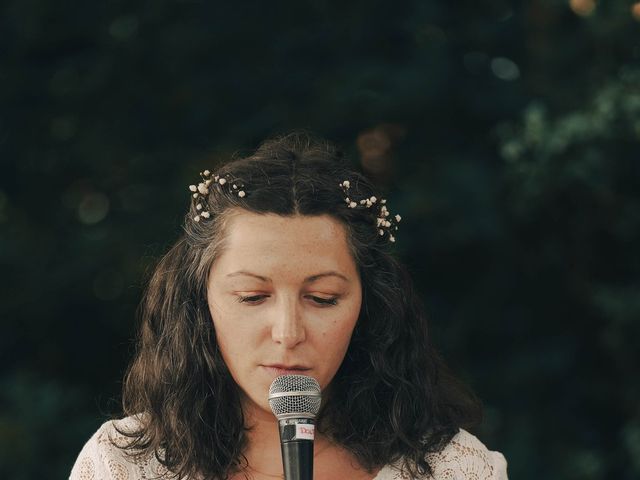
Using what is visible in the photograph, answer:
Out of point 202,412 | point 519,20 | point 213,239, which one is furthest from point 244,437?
point 519,20

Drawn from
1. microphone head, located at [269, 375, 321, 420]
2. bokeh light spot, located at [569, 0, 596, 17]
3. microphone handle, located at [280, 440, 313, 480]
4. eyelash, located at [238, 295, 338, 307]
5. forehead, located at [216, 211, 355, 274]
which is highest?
bokeh light spot, located at [569, 0, 596, 17]

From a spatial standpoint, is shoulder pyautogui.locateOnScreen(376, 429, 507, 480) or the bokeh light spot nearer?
shoulder pyautogui.locateOnScreen(376, 429, 507, 480)

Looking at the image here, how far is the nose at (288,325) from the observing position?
2.61 meters

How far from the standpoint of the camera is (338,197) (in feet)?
9.25

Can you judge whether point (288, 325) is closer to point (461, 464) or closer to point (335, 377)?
point (335, 377)

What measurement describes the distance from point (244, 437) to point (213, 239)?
47 centimetres

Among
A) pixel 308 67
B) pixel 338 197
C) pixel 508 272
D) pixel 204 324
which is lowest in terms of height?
pixel 204 324

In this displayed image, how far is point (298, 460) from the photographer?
2289 millimetres

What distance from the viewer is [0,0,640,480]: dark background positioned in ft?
16.0

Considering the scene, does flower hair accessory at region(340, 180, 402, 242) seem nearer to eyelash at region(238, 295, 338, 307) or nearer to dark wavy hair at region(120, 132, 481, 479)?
dark wavy hair at region(120, 132, 481, 479)

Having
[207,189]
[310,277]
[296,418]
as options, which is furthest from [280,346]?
[207,189]

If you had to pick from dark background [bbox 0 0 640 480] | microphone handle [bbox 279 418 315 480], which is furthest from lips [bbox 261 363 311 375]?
dark background [bbox 0 0 640 480]

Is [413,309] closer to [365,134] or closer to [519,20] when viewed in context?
[365,134]

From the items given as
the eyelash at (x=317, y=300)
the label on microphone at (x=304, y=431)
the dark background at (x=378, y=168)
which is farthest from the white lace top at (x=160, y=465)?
the dark background at (x=378, y=168)
